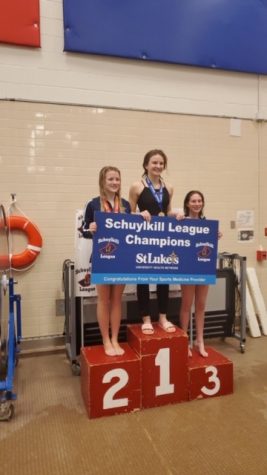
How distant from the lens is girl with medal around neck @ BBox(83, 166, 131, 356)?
236 centimetres

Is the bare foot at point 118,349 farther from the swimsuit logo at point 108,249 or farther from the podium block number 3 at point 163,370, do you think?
the swimsuit logo at point 108,249

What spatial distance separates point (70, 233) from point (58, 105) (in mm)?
1187

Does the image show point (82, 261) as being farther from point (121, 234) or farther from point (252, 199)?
point (252, 199)

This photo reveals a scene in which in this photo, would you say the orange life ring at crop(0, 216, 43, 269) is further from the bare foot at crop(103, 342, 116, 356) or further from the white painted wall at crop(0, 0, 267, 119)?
the bare foot at crop(103, 342, 116, 356)

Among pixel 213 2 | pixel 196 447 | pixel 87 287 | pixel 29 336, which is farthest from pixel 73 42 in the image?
pixel 196 447

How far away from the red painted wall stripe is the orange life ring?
1559 mm

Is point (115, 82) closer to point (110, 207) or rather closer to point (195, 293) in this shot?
point (110, 207)

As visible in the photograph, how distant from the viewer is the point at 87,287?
9.09ft

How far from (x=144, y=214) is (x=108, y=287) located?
21.6 inches

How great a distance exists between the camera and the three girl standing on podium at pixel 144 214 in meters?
A: 2.37

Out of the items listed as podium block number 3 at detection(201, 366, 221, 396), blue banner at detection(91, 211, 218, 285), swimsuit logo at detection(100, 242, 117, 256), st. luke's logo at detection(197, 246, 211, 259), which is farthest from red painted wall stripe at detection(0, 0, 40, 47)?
podium block number 3 at detection(201, 366, 221, 396)

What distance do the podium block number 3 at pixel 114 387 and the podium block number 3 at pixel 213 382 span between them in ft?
1.79

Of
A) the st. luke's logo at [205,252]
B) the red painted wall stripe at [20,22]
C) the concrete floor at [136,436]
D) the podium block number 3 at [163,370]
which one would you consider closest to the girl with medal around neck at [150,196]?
the podium block number 3 at [163,370]

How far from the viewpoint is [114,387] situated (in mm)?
2129
